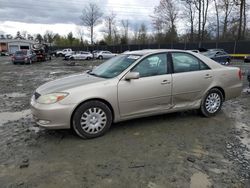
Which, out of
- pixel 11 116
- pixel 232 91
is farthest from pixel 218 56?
pixel 11 116

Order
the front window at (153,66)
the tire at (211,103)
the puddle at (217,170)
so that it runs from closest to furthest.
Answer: the puddle at (217,170), the front window at (153,66), the tire at (211,103)

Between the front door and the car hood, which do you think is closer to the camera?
the car hood

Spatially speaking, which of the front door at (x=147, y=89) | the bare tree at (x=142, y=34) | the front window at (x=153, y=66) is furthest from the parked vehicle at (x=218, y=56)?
the bare tree at (x=142, y=34)

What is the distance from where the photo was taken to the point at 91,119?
4316 millimetres

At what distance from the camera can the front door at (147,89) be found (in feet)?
14.7

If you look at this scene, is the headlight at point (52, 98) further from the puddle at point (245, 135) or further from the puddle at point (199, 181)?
the puddle at point (245, 135)

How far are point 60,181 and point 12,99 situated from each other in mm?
5872

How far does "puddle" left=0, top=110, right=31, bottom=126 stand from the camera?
18.6 ft

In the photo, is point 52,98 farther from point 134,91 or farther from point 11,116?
point 11,116

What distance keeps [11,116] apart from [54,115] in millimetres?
2494

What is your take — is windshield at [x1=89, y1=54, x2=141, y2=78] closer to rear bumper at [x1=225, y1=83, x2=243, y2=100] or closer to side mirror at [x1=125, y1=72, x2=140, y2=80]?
side mirror at [x1=125, y1=72, x2=140, y2=80]

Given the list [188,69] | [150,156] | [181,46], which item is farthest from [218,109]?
[181,46]

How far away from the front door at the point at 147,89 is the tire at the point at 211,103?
3.07 ft

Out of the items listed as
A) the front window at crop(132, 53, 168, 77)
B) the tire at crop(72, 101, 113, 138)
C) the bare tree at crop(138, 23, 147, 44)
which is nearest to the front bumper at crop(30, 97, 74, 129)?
the tire at crop(72, 101, 113, 138)
